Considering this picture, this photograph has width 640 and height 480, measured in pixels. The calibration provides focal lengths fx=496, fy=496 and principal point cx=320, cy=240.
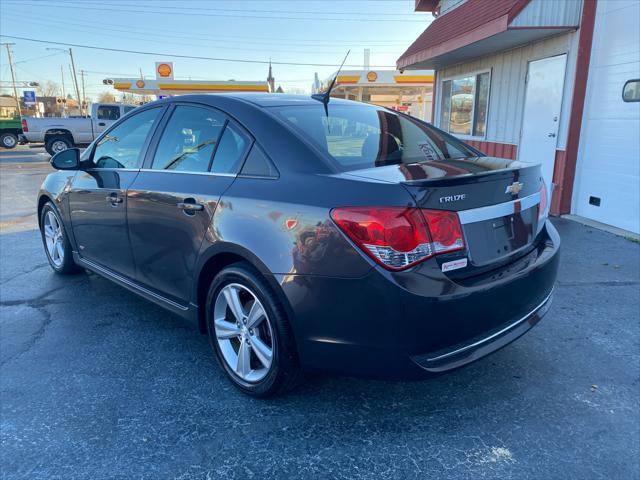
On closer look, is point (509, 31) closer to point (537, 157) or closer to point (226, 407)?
point (537, 157)

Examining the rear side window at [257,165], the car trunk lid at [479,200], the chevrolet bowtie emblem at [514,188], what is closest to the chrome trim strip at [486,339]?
the car trunk lid at [479,200]

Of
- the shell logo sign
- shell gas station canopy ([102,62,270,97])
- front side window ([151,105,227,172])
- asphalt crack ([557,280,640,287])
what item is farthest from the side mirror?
the shell logo sign

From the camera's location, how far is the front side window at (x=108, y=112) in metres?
20.9

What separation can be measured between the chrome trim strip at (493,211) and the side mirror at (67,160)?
3.29 m

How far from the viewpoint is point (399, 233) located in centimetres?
208

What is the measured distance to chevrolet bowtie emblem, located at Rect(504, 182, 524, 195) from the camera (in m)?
2.46

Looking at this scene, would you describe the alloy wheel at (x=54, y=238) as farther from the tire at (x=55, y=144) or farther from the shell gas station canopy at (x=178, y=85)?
the shell gas station canopy at (x=178, y=85)

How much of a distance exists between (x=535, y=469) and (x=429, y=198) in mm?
1295

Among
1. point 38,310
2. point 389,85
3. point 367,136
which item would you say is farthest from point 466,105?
point 389,85

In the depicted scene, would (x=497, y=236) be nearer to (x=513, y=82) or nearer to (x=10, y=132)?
(x=513, y=82)

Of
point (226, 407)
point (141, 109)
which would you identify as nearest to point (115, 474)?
point (226, 407)

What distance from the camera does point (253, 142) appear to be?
273 centimetres

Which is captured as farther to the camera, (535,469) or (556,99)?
(556,99)

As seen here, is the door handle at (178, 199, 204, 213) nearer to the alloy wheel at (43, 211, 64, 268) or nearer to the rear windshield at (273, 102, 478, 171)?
the rear windshield at (273, 102, 478, 171)
